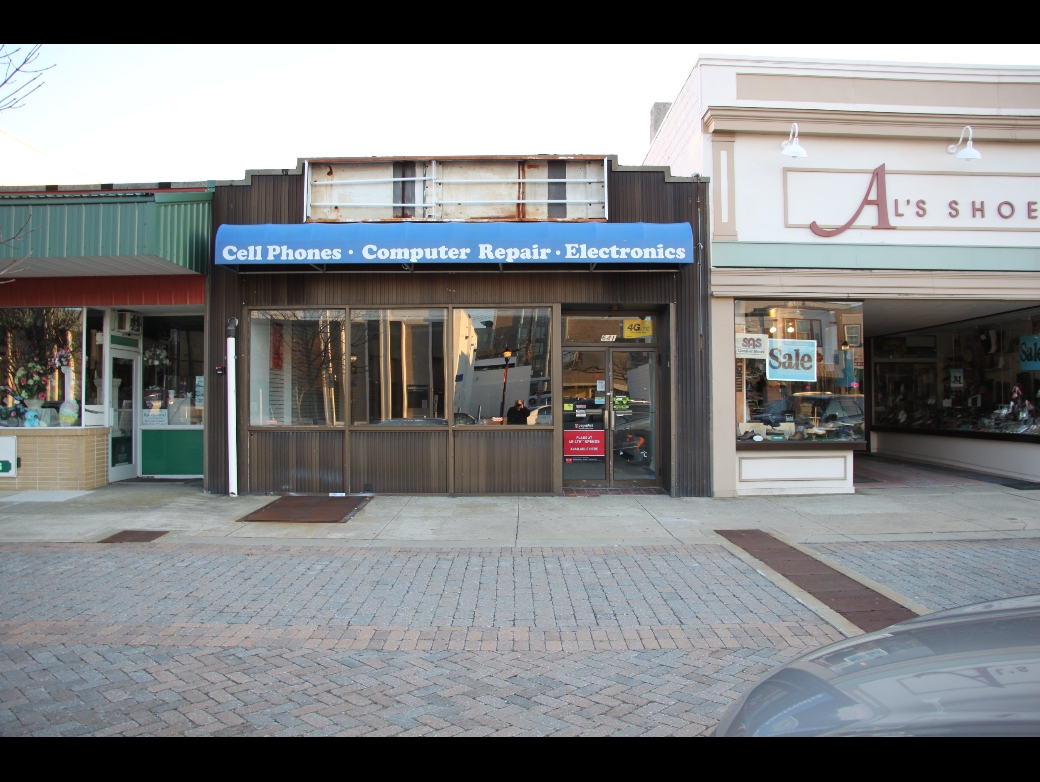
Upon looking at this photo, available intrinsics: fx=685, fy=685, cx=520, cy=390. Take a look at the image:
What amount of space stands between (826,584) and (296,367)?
25.9 feet

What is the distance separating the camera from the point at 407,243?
374 inches

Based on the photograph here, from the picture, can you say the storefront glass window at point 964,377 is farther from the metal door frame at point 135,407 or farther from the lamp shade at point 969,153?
the metal door frame at point 135,407

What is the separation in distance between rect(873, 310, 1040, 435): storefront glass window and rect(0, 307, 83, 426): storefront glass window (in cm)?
1566

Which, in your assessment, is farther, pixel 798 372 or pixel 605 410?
pixel 605 410

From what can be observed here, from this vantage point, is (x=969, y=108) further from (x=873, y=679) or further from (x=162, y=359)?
(x=162, y=359)

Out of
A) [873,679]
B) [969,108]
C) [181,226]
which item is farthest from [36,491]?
[969,108]

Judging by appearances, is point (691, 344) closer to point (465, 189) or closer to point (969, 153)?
point (465, 189)

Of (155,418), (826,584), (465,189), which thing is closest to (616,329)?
(465,189)

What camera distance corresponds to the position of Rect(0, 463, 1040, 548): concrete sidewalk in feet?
25.6

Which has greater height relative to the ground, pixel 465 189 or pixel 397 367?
pixel 465 189

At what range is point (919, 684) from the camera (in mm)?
2254

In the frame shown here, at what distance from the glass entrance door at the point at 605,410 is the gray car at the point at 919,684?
787 centimetres

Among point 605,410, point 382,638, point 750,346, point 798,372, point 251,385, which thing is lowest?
point 382,638

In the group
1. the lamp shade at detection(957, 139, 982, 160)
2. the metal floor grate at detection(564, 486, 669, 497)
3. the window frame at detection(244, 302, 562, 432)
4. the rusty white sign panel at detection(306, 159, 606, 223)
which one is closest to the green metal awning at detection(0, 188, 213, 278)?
the window frame at detection(244, 302, 562, 432)
